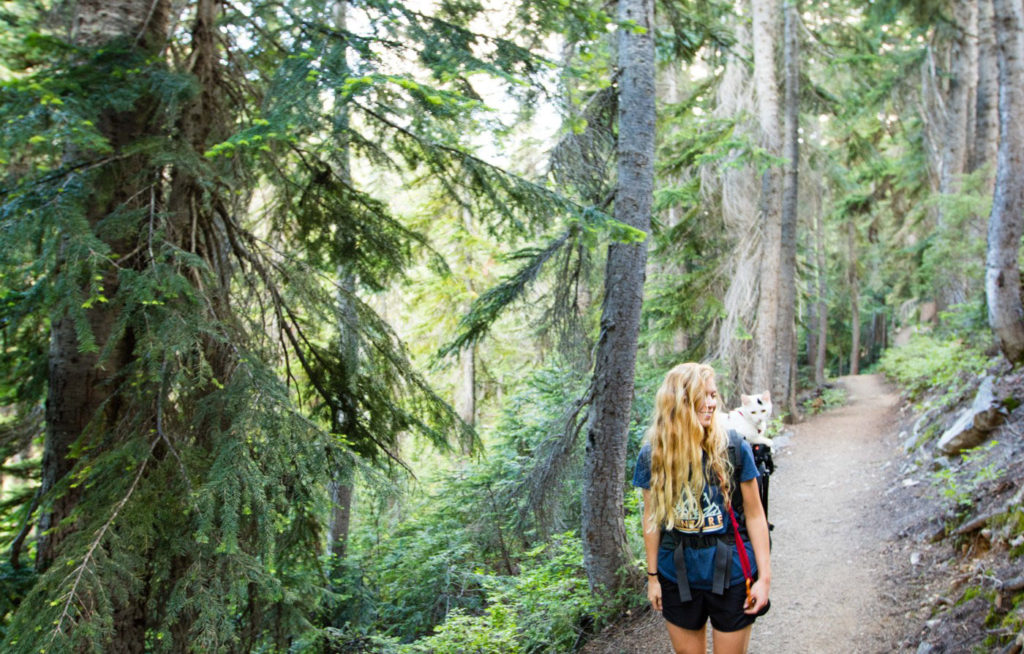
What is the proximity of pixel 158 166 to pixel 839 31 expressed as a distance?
1606 cm

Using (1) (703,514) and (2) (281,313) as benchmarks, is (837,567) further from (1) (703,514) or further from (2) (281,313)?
(2) (281,313)

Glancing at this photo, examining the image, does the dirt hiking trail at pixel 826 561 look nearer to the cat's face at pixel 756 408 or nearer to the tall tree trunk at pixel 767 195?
the cat's face at pixel 756 408

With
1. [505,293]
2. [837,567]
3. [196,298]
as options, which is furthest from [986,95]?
[196,298]

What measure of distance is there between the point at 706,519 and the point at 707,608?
44 centimetres

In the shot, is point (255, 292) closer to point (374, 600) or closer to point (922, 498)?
point (374, 600)

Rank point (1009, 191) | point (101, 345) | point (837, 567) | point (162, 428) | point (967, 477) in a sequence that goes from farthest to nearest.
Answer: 1. point (1009, 191)
2. point (967, 477)
3. point (837, 567)
4. point (101, 345)
5. point (162, 428)

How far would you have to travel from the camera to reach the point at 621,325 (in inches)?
246

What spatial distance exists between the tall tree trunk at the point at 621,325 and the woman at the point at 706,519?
3.08 meters

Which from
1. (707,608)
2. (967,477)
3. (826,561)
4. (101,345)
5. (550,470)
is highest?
(101,345)

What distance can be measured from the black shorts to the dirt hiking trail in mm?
2443

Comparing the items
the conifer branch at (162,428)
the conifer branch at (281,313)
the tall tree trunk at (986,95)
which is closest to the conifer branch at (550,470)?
the conifer branch at (281,313)

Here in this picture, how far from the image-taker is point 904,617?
501 centimetres

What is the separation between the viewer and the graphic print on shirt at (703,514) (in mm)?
3068

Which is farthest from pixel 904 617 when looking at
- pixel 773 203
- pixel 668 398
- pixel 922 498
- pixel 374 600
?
pixel 773 203
